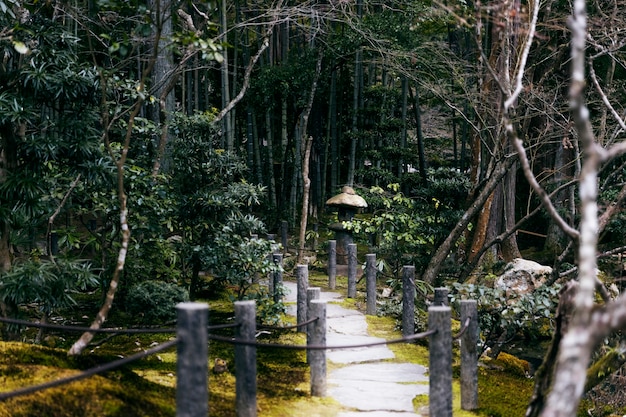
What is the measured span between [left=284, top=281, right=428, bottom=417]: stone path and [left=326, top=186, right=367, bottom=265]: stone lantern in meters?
4.33

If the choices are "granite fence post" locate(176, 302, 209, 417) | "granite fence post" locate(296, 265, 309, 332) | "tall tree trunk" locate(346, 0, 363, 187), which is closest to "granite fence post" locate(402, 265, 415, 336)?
"granite fence post" locate(296, 265, 309, 332)

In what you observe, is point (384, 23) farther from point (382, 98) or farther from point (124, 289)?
point (124, 289)

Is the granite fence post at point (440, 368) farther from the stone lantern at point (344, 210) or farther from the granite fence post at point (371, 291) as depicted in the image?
the stone lantern at point (344, 210)

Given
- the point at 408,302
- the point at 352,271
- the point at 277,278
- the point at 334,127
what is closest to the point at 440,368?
the point at 408,302

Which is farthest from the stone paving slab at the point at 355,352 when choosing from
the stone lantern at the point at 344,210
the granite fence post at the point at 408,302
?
the stone lantern at the point at 344,210

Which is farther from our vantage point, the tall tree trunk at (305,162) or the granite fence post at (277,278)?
the tall tree trunk at (305,162)

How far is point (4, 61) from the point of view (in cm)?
627

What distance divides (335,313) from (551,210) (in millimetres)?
5157

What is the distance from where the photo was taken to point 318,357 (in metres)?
4.95

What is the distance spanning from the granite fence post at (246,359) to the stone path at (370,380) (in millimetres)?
786

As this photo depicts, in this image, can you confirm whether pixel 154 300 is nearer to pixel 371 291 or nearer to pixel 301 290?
pixel 301 290

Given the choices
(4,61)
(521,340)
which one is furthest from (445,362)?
(521,340)

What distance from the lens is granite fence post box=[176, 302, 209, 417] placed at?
2.88 metres

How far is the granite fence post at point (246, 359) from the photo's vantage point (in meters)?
4.04
